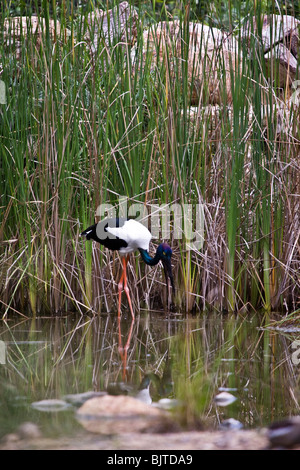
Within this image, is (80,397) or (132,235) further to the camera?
(132,235)

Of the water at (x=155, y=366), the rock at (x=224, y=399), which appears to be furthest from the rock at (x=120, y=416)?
the rock at (x=224, y=399)

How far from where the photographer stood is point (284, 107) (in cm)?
363

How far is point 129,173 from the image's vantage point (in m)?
3.78

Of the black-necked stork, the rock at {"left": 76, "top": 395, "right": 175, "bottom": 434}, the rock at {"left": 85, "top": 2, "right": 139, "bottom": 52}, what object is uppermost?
the rock at {"left": 85, "top": 2, "right": 139, "bottom": 52}

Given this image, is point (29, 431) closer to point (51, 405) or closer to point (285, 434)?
point (51, 405)

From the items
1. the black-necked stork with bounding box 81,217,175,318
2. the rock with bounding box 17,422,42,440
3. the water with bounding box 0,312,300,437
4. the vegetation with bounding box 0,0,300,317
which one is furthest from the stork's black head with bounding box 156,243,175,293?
the rock with bounding box 17,422,42,440

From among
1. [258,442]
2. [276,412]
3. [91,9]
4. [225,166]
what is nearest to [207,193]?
[225,166]

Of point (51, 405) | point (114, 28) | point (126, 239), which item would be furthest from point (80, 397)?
point (114, 28)

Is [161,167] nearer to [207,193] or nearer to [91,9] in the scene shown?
[207,193]

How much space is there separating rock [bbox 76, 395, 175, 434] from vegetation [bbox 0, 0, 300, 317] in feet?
5.48

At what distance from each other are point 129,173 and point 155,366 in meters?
1.50

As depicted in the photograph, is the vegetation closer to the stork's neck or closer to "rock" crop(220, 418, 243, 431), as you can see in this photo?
the stork's neck

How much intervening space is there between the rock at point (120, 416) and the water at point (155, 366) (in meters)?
0.06

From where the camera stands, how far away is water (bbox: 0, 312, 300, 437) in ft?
6.54
